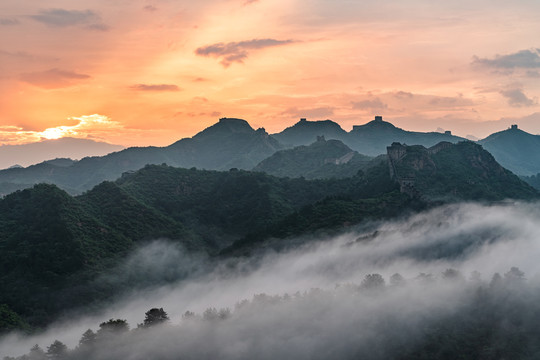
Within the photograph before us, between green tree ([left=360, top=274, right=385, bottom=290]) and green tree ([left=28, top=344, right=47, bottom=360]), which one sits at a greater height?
green tree ([left=28, top=344, right=47, bottom=360])

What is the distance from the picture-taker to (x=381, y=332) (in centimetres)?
13650

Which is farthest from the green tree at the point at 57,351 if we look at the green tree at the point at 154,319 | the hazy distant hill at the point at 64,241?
the green tree at the point at 154,319

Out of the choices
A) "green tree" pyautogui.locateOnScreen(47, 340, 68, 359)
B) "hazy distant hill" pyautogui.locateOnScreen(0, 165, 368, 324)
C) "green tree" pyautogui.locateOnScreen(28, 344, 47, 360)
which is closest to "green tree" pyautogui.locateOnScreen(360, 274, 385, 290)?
"hazy distant hill" pyautogui.locateOnScreen(0, 165, 368, 324)

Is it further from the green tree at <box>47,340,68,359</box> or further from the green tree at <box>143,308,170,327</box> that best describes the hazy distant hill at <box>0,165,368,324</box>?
the green tree at <box>143,308,170,327</box>

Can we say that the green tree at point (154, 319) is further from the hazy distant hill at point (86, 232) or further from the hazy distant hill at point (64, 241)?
the hazy distant hill at point (64, 241)

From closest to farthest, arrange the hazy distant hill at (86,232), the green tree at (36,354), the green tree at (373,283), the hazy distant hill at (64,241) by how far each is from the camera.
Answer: the green tree at (36,354)
the hazy distant hill at (64,241)
the hazy distant hill at (86,232)
the green tree at (373,283)

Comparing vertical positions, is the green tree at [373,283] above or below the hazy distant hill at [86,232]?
below

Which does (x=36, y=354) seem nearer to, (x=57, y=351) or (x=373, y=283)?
(x=57, y=351)

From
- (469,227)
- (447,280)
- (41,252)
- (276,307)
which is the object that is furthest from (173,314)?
(469,227)

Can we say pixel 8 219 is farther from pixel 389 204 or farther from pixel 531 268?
pixel 531 268

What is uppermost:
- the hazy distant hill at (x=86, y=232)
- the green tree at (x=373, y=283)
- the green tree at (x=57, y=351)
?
the hazy distant hill at (x=86, y=232)

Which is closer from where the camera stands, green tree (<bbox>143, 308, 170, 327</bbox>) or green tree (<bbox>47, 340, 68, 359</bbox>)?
green tree (<bbox>47, 340, 68, 359</bbox>)

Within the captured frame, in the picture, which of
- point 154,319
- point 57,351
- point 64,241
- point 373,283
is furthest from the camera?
point 64,241

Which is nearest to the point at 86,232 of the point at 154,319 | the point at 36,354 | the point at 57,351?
the point at 154,319
